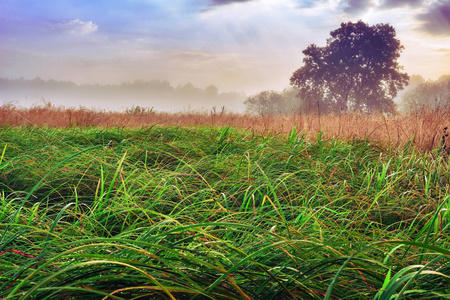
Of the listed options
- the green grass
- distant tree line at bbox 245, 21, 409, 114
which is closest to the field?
the green grass

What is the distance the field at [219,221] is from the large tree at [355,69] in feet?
92.3

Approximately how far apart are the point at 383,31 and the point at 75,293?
37010 millimetres

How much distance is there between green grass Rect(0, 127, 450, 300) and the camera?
1.16 metres

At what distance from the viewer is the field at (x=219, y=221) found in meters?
1.16

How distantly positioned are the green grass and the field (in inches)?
0.5

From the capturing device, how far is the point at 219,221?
2045 mm

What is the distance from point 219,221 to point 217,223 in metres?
0.88

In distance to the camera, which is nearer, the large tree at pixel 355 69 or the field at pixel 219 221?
the field at pixel 219 221

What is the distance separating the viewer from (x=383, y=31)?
33.4 meters

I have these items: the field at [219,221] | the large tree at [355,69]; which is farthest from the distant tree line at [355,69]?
the field at [219,221]

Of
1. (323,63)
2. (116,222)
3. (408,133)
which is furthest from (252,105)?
(116,222)

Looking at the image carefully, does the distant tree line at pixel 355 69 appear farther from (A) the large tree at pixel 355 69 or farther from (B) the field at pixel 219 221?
(B) the field at pixel 219 221

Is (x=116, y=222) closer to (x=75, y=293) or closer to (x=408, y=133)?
(x=75, y=293)

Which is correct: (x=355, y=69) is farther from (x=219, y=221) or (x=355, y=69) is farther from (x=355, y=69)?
(x=219, y=221)
